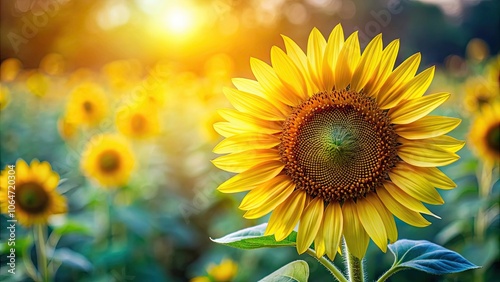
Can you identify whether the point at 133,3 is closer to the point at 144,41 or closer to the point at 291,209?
the point at 144,41

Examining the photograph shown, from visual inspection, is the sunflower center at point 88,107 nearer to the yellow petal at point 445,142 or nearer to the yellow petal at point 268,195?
the yellow petal at point 268,195

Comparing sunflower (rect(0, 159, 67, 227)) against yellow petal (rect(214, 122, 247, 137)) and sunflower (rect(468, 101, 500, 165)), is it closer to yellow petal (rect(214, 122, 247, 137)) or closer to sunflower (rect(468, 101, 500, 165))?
yellow petal (rect(214, 122, 247, 137))

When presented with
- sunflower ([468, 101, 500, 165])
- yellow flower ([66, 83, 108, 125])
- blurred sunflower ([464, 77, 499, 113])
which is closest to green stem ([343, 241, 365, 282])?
sunflower ([468, 101, 500, 165])

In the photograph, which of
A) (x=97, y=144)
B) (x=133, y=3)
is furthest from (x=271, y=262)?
(x=133, y=3)

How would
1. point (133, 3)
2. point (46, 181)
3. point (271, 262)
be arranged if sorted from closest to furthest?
1. point (46, 181)
2. point (271, 262)
3. point (133, 3)

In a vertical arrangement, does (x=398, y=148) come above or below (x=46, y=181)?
above

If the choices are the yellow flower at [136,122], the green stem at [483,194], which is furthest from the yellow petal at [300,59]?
the yellow flower at [136,122]

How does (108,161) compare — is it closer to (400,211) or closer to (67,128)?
(67,128)
